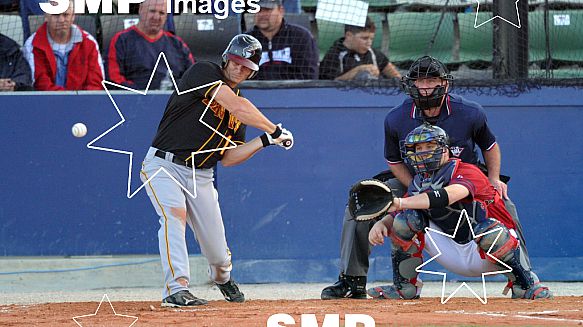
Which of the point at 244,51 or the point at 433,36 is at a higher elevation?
the point at 244,51

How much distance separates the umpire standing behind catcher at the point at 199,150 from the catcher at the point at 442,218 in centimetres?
81

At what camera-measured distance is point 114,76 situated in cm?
912

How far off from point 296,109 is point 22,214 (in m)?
2.57

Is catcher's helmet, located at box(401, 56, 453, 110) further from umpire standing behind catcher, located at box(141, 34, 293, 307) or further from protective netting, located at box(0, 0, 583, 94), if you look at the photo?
protective netting, located at box(0, 0, 583, 94)

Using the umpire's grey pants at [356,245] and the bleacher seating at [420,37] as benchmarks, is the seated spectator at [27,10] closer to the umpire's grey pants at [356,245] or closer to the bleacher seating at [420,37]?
the bleacher seating at [420,37]

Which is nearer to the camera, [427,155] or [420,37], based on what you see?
[427,155]

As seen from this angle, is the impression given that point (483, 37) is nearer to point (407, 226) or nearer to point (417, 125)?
A: point (417, 125)

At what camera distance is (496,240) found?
6.59 m

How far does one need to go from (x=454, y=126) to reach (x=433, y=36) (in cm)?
282

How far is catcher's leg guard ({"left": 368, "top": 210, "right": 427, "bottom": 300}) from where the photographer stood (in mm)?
6730

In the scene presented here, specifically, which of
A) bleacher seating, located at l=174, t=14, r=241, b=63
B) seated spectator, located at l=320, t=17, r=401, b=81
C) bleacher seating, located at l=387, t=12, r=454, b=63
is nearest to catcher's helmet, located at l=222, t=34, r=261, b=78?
seated spectator, located at l=320, t=17, r=401, b=81

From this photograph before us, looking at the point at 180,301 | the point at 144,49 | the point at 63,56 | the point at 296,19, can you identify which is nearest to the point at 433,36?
the point at 296,19

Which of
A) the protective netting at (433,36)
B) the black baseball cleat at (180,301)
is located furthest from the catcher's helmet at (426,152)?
the protective netting at (433,36)

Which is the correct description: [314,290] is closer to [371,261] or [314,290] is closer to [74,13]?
[371,261]
